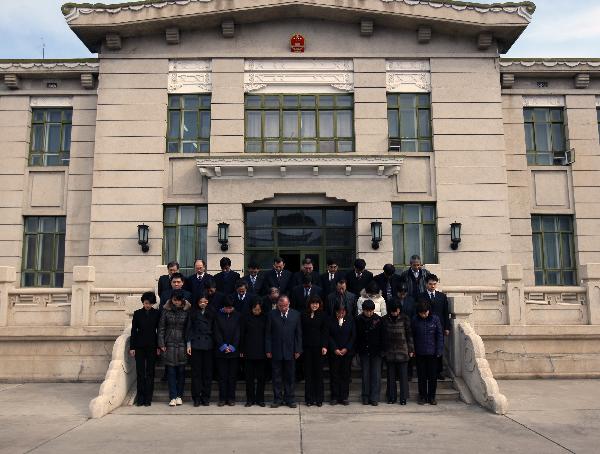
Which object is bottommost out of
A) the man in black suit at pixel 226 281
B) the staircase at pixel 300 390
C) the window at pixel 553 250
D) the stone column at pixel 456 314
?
the staircase at pixel 300 390

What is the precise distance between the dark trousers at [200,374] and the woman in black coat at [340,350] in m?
2.03

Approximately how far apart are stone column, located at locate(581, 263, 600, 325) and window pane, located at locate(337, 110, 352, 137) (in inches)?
268

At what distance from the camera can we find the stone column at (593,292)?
12.4 metres

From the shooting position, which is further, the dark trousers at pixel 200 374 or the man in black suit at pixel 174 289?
the man in black suit at pixel 174 289

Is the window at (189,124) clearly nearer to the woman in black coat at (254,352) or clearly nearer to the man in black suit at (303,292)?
the man in black suit at (303,292)

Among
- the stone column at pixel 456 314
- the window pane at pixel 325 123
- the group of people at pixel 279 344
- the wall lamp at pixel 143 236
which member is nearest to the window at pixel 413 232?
the window pane at pixel 325 123

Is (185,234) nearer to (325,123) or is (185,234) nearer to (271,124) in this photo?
(271,124)

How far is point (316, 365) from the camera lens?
373 inches

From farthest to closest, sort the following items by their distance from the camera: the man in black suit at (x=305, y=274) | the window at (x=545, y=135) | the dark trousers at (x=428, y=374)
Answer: the window at (x=545, y=135) → the man in black suit at (x=305, y=274) → the dark trousers at (x=428, y=374)

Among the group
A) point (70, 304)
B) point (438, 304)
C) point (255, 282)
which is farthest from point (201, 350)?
point (70, 304)

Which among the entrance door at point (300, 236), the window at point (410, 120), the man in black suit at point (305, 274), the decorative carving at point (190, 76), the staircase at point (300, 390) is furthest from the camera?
Answer: the decorative carving at point (190, 76)

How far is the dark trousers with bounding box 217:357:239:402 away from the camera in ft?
31.3

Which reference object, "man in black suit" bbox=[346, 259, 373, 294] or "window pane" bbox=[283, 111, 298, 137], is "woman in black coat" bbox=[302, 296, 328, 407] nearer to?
"man in black suit" bbox=[346, 259, 373, 294]

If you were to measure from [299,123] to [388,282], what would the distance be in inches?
254
